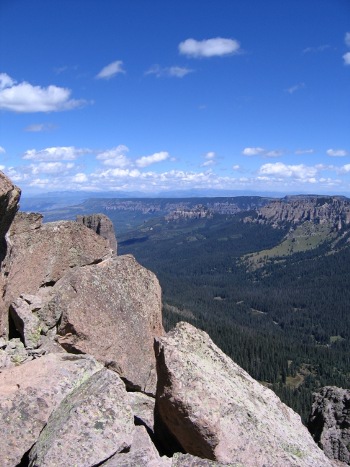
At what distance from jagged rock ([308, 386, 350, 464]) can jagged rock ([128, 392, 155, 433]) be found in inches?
269

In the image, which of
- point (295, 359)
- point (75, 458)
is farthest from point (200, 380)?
point (295, 359)

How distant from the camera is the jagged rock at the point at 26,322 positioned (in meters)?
15.0

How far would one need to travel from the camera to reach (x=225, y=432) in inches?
437

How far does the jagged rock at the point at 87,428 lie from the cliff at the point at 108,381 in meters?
0.03

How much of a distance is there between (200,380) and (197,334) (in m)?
2.78

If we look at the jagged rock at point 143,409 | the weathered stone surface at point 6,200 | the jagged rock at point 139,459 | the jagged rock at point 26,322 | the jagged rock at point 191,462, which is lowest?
the jagged rock at point 143,409

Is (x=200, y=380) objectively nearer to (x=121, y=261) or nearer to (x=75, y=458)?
(x=75, y=458)

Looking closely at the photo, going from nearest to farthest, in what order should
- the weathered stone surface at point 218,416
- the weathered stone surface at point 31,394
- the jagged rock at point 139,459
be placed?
1. the jagged rock at point 139,459
2. the weathered stone surface at point 31,394
3. the weathered stone surface at point 218,416

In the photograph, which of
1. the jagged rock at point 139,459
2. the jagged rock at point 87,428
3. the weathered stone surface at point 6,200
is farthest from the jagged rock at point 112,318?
the jagged rock at point 139,459

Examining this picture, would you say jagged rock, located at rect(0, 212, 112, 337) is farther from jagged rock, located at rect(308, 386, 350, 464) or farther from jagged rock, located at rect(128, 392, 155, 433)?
jagged rock, located at rect(308, 386, 350, 464)

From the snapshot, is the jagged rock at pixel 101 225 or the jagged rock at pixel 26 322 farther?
the jagged rock at pixel 101 225

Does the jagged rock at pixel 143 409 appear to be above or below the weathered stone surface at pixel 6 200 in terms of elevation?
below

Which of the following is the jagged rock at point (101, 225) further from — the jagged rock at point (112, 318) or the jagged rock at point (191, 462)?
the jagged rock at point (191, 462)

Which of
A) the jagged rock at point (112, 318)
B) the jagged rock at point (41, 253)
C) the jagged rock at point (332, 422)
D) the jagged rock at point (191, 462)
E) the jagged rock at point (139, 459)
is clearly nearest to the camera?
the jagged rock at point (139, 459)
